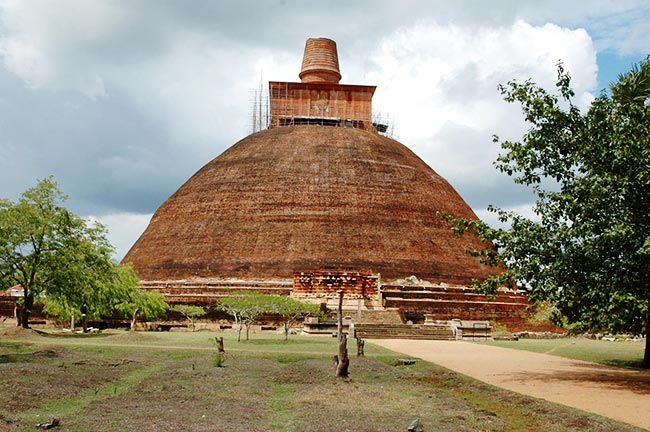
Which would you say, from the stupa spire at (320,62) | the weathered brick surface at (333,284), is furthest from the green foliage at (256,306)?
the stupa spire at (320,62)

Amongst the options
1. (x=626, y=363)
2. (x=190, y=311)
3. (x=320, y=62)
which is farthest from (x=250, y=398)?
(x=320, y=62)

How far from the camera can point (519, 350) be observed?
2716cm

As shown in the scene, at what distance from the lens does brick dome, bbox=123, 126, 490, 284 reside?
1711 inches

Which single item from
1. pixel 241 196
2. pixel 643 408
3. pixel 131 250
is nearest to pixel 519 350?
pixel 643 408

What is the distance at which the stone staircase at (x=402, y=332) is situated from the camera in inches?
1316

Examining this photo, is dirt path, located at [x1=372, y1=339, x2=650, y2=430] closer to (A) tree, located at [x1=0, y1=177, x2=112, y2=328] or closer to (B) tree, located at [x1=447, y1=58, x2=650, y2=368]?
(B) tree, located at [x1=447, y1=58, x2=650, y2=368]

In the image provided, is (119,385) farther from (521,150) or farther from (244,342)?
(244,342)

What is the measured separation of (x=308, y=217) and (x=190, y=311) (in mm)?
12376

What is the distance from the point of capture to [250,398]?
526 inches

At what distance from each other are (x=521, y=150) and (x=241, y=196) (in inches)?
1231

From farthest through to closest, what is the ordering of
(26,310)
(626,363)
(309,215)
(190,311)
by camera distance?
1. (309,215)
2. (190,311)
3. (26,310)
4. (626,363)

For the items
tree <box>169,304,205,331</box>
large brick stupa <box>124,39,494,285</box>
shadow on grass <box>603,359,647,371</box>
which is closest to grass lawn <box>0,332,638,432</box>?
shadow on grass <box>603,359,647,371</box>

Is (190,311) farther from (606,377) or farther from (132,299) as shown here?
(606,377)

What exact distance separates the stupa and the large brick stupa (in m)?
0.07
